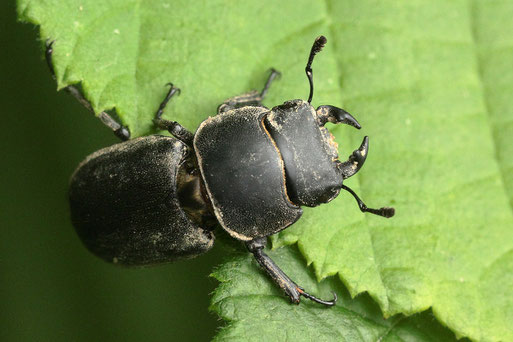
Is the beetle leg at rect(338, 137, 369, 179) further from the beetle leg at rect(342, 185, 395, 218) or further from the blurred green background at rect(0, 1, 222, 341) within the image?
the blurred green background at rect(0, 1, 222, 341)

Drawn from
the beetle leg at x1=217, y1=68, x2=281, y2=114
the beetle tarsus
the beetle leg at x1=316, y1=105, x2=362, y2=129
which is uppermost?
the beetle leg at x1=217, y1=68, x2=281, y2=114

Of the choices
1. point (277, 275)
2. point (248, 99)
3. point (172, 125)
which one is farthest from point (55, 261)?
point (248, 99)

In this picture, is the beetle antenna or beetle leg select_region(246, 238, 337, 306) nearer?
the beetle antenna

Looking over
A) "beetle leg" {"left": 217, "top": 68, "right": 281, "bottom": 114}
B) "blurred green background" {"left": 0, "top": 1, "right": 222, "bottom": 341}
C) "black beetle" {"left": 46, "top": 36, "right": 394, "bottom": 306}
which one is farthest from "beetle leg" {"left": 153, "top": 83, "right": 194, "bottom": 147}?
"blurred green background" {"left": 0, "top": 1, "right": 222, "bottom": 341}

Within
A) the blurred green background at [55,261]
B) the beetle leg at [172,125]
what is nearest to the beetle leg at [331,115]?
the beetle leg at [172,125]

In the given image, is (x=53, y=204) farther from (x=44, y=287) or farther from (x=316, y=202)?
(x=316, y=202)

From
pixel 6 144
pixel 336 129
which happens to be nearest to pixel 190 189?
pixel 336 129

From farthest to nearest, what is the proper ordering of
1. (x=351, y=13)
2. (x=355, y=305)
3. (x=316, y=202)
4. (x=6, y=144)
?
(x=6, y=144) < (x=351, y=13) < (x=355, y=305) < (x=316, y=202)
